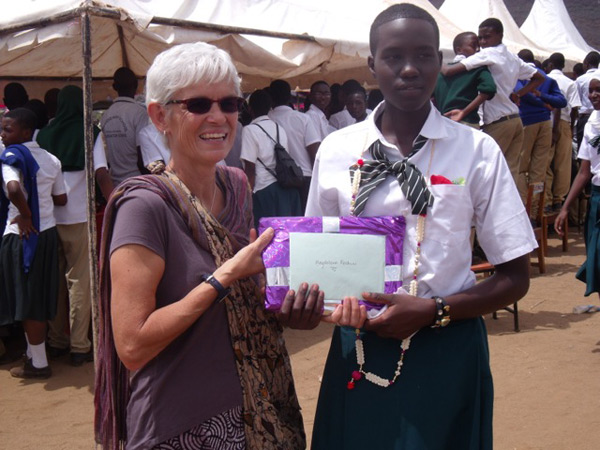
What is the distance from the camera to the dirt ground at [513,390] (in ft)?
12.9

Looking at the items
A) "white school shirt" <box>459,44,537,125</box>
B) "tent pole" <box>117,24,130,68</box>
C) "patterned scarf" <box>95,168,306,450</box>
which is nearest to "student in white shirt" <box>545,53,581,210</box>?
"white school shirt" <box>459,44,537,125</box>

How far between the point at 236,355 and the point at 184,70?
31.6 inches

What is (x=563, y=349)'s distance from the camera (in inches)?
205

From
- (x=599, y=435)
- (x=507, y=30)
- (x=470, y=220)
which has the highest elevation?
(x=507, y=30)

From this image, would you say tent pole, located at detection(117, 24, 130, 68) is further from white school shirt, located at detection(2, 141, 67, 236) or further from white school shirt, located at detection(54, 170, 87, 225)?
white school shirt, located at detection(2, 141, 67, 236)

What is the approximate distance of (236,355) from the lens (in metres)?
1.77

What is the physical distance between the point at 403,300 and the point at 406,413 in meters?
0.33

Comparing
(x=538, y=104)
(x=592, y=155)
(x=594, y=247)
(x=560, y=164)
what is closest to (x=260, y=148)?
(x=592, y=155)

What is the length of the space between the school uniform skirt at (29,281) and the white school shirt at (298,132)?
2.69m

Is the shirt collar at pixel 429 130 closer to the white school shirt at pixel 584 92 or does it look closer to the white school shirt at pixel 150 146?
the white school shirt at pixel 150 146

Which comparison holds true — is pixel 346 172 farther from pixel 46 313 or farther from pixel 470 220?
pixel 46 313

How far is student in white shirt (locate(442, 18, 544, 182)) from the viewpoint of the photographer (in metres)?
6.29

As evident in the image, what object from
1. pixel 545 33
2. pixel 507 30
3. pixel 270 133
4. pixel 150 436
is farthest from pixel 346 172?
pixel 545 33

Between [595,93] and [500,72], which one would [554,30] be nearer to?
[500,72]
